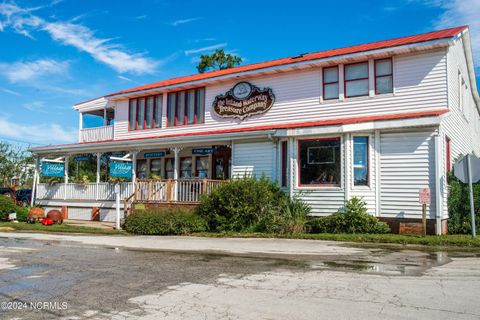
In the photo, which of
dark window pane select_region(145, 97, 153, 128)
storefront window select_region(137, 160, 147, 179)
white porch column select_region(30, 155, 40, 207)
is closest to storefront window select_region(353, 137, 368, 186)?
dark window pane select_region(145, 97, 153, 128)

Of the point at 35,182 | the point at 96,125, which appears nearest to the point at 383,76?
the point at 96,125

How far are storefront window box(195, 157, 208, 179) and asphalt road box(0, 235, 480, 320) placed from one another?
11.7 m

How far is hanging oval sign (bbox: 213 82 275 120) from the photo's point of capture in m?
20.8

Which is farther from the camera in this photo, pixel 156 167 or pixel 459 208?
pixel 156 167

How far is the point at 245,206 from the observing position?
1641cm

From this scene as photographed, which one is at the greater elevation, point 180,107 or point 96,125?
point 180,107

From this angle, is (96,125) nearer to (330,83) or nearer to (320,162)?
(330,83)

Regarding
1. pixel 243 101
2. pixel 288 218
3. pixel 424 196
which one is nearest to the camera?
pixel 424 196

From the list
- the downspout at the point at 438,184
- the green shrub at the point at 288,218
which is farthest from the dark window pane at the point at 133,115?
the downspout at the point at 438,184

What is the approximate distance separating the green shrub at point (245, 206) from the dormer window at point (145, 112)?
8938mm

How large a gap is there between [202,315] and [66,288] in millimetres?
2811

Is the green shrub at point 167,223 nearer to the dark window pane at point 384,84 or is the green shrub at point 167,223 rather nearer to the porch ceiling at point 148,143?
the porch ceiling at point 148,143

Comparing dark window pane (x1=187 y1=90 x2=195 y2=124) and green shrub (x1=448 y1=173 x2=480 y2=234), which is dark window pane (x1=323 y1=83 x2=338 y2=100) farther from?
dark window pane (x1=187 y1=90 x2=195 y2=124)

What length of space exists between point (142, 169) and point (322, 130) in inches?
510
